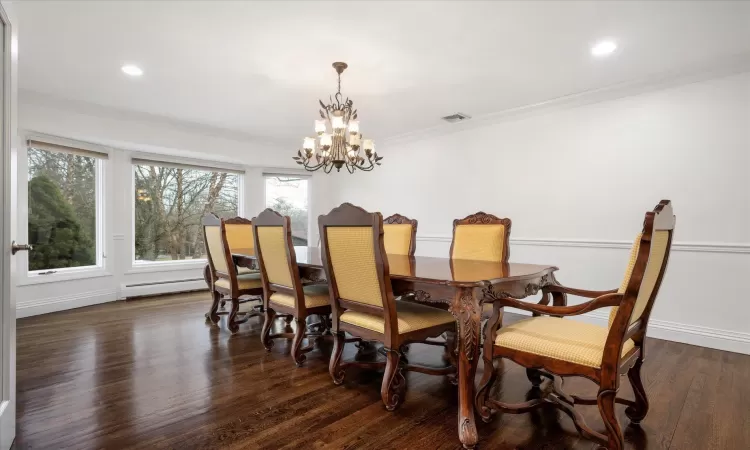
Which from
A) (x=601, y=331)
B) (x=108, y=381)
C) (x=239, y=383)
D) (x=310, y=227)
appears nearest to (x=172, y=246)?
(x=310, y=227)

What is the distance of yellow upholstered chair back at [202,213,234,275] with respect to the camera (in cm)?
325

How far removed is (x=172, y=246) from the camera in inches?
212

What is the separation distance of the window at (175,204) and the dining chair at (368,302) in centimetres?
407

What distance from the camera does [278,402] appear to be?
1990 mm

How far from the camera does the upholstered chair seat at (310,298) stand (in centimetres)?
261

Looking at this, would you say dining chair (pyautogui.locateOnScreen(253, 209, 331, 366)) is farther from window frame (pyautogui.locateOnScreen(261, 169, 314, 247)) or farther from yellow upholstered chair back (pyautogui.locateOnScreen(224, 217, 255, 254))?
window frame (pyautogui.locateOnScreen(261, 169, 314, 247))

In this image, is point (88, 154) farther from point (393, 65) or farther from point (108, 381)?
point (393, 65)

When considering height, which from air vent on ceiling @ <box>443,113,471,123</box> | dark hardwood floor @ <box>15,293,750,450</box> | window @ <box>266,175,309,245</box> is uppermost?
air vent on ceiling @ <box>443,113,471,123</box>

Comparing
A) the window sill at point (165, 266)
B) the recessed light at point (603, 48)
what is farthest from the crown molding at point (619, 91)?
the window sill at point (165, 266)

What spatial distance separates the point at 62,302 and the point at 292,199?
3281 mm

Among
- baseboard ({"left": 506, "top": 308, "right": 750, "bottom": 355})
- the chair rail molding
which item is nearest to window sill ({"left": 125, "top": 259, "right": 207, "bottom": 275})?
the chair rail molding

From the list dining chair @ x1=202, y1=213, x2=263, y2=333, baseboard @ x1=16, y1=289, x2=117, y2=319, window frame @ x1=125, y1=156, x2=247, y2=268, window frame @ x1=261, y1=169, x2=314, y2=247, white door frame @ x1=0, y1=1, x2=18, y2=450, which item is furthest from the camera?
window frame @ x1=261, y1=169, x2=314, y2=247

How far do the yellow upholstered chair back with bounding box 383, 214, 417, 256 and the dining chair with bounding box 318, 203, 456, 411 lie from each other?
889 millimetres

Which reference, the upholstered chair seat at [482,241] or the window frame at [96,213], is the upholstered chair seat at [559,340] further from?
the window frame at [96,213]
